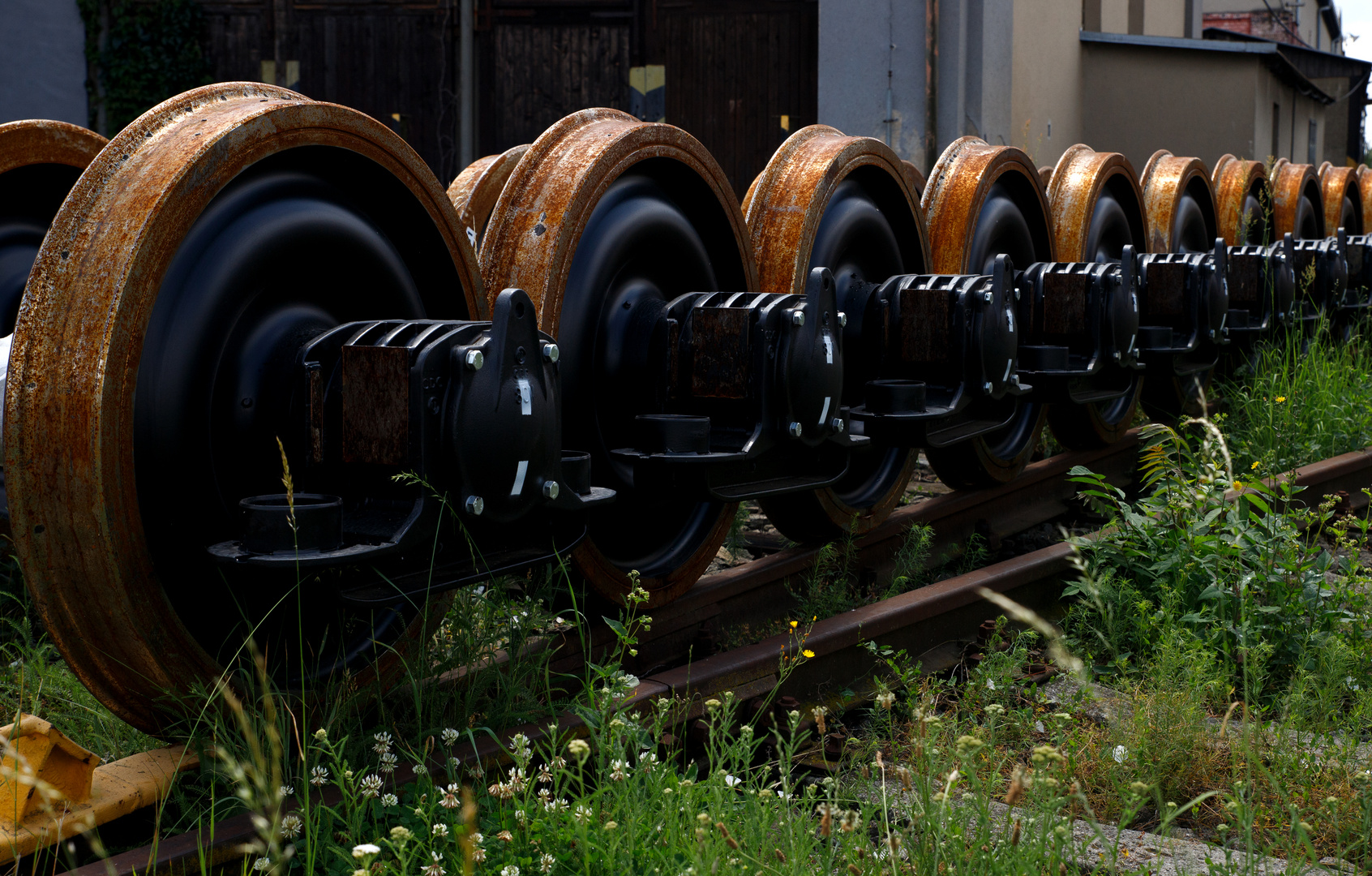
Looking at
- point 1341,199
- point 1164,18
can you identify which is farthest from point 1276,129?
point 1341,199

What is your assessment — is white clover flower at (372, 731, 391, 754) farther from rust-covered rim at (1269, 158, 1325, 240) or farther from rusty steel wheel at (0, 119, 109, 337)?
rust-covered rim at (1269, 158, 1325, 240)

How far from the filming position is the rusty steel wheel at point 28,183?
10.8 feet

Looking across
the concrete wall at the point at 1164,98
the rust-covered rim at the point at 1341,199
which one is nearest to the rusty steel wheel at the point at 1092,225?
the rust-covered rim at the point at 1341,199

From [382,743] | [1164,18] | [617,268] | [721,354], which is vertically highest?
[1164,18]

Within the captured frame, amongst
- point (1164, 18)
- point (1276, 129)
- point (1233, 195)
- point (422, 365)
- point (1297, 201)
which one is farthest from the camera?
point (1164, 18)

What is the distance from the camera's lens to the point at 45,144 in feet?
11.0

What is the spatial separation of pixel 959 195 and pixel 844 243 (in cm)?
83

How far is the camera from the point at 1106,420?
5836 mm

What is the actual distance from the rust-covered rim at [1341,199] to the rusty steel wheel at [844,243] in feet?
21.8

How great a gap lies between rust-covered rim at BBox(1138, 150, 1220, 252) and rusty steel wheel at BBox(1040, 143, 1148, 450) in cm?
20

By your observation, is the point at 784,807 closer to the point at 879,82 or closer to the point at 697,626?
the point at 697,626

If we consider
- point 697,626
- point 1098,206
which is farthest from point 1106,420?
point 697,626

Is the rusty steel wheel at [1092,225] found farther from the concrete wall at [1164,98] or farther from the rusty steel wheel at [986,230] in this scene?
the concrete wall at [1164,98]

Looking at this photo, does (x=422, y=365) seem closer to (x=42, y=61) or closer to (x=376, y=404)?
(x=376, y=404)
